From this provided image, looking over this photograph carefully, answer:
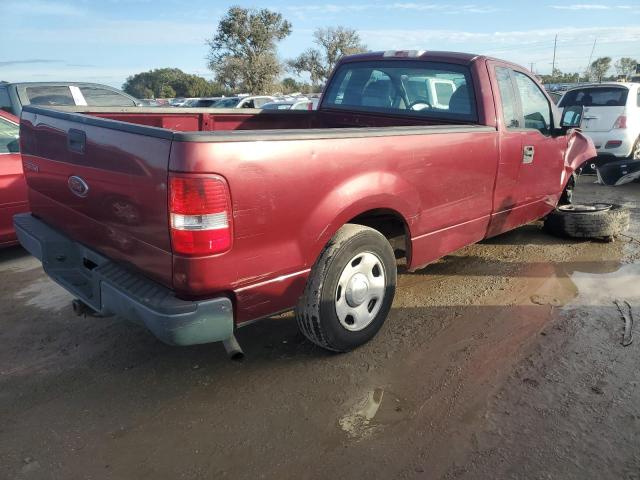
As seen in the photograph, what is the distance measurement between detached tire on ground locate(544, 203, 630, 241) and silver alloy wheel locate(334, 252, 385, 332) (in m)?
3.11

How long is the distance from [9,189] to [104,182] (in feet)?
9.74

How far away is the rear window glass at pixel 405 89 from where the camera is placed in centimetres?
412

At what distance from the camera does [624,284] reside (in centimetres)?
431

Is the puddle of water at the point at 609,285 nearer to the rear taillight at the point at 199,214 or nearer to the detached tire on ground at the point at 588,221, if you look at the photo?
the detached tire on ground at the point at 588,221

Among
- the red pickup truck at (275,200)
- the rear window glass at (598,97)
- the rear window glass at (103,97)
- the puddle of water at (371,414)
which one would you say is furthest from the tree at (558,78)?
the puddle of water at (371,414)

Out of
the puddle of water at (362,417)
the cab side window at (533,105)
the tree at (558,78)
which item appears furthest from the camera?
the tree at (558,78)

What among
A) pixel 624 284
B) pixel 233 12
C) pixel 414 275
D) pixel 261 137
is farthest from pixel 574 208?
pixel 233 12

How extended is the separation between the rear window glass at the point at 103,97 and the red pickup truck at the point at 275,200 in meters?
4.46

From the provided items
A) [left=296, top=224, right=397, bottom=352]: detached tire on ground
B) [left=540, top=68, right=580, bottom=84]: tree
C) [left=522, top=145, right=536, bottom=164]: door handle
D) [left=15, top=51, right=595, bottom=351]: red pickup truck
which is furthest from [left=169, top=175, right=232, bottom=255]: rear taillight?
[left=540, top=68, right=580, bottom=84]: tree

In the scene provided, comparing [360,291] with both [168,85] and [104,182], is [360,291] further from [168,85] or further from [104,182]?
[168,85]

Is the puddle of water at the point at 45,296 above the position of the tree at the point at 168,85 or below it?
below

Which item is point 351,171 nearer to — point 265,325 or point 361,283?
point 361,283

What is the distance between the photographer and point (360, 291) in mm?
3145

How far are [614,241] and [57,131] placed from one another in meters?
5.40
